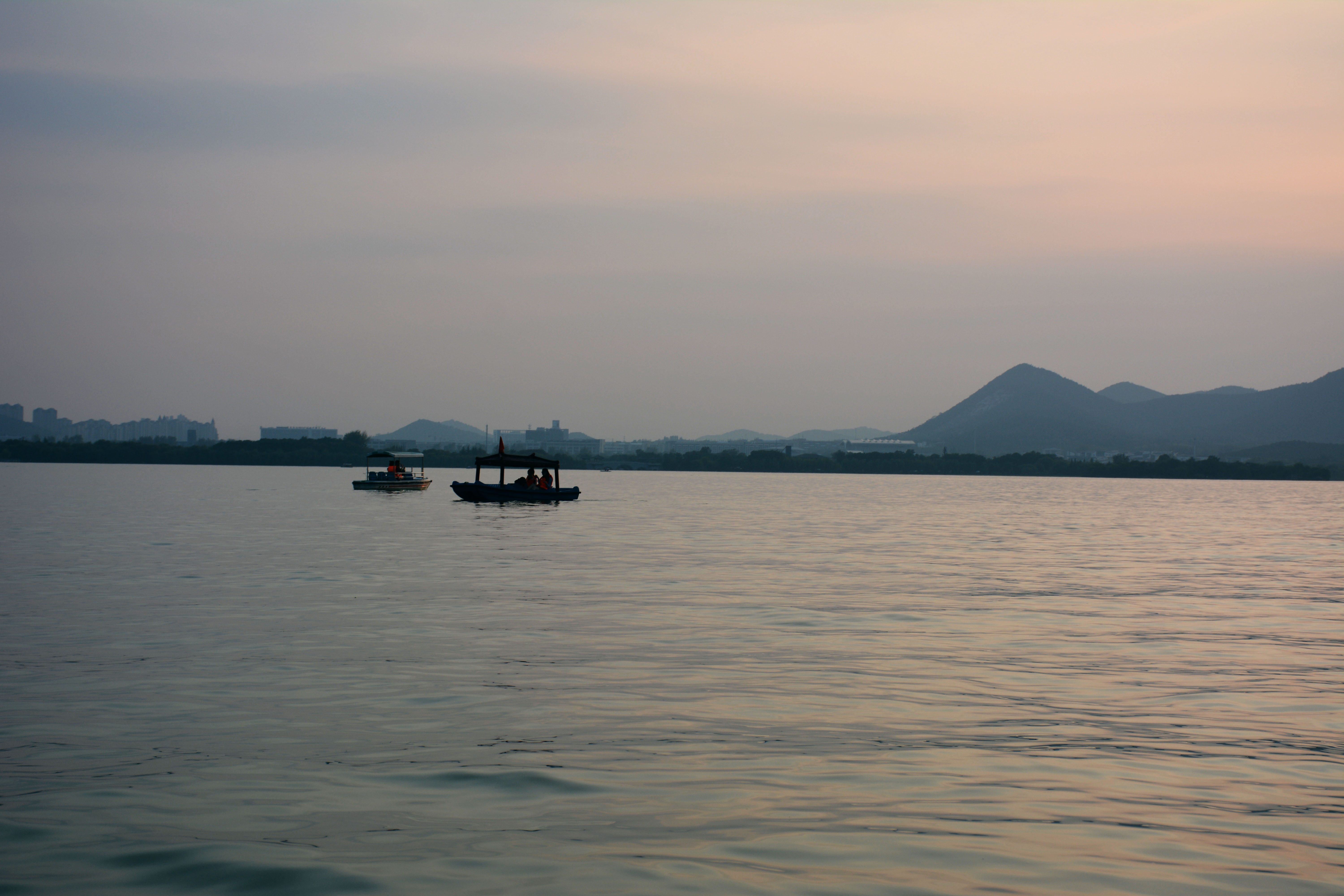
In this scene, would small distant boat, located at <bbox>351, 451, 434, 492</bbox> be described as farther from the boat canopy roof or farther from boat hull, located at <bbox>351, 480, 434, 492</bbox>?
the boat canopy roof

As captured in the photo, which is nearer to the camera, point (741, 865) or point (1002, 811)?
point (741, 865)

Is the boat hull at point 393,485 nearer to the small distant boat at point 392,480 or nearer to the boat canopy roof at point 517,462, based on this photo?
the small distant boat at point 392,480

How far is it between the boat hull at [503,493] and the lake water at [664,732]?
44482mm

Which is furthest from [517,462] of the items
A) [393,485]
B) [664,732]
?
[664,732]

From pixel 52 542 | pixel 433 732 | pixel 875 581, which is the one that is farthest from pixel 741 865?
pixel 52 542

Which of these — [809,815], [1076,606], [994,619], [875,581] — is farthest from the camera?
[875,581]

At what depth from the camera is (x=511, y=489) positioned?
81188 millimetres

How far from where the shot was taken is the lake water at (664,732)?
9.03 m

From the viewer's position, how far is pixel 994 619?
2475cm

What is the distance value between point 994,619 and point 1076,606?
388 centimetres

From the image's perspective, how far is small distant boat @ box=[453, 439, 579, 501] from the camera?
80.1 m

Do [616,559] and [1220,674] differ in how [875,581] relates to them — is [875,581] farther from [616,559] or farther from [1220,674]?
[1220,674]

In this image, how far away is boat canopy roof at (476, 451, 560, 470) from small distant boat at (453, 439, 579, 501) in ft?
0.16

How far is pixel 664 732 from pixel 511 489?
2702 inches
